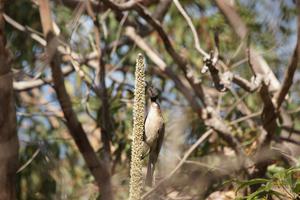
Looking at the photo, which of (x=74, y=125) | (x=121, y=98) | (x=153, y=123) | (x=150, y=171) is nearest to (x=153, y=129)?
(x=153, y=123)

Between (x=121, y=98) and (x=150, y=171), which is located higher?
(x=121, y=98)

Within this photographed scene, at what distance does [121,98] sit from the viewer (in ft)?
21.9

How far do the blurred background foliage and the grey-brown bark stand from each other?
0.89 feet

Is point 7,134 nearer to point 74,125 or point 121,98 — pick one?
point 74,125

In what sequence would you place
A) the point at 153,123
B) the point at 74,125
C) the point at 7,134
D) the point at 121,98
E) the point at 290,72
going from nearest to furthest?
the point at 153,123 → the point at 290,72 → the point at 7,134 → the point at 74,125 → the point at 121,98

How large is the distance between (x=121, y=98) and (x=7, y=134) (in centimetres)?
191

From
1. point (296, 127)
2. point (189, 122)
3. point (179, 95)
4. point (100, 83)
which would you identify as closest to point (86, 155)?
point (100, 83)

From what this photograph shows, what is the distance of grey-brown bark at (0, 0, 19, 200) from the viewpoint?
487 centimetres

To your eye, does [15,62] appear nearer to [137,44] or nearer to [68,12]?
[68,12]

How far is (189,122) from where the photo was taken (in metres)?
6.42

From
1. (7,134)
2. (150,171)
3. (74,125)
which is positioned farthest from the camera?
(74,125)

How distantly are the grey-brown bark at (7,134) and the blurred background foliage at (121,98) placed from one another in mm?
271

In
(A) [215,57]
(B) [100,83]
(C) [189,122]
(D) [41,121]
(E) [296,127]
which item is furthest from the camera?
(D) [41,121]

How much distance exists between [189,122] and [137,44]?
943 millimetres
